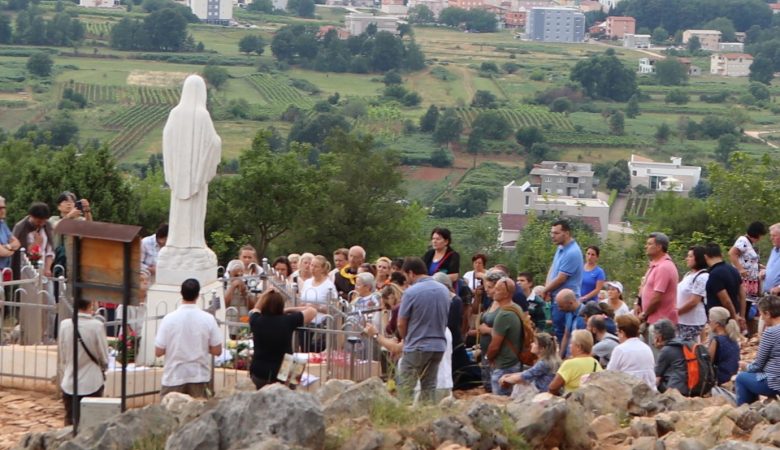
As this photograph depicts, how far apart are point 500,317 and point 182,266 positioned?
11.0 ft

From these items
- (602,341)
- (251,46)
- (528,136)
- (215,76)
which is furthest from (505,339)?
(251,46)

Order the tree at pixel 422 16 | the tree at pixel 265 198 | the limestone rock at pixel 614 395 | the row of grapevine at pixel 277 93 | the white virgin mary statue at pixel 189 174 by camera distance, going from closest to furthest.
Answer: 1. the limestone rock at pixel 614 395
2. the white virgin mary statue at pixel 189 174
3. the tree at pixel 265 198
4. the row of grapevine at pixel 277 93
5. the tree at pixel 422 16

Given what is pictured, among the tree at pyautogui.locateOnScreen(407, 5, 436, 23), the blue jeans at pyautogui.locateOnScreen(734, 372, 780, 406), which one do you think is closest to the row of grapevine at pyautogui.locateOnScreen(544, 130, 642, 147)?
the tree at pyautogui.locateOnScreen(407, 5, 436, 23)

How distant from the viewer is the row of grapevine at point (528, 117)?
109m

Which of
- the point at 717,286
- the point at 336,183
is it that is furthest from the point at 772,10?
the point at 717,286

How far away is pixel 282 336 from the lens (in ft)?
31.1

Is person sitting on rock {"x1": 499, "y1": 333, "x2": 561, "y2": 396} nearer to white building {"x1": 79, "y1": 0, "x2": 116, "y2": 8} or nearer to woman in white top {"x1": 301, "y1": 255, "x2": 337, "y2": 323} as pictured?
woman in white top {"x1": 301, "y1": 255, "x2": 337, "y2": 323}

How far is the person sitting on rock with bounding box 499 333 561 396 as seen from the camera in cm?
988

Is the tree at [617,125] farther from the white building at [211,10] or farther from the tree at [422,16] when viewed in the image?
the tree at [422,16]

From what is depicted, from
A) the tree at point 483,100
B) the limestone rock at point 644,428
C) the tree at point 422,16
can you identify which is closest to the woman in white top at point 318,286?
the limestone rock at point 644,428

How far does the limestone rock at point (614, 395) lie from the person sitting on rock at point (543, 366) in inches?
20.9

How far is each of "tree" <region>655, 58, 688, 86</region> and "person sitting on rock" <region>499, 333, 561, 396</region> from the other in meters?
125

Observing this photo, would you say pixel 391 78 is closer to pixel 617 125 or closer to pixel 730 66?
pixel 617 125

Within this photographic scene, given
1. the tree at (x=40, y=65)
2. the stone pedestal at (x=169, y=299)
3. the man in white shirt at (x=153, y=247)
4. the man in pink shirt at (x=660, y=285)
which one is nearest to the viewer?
the man in pink shirt at (x=660, y=285)
